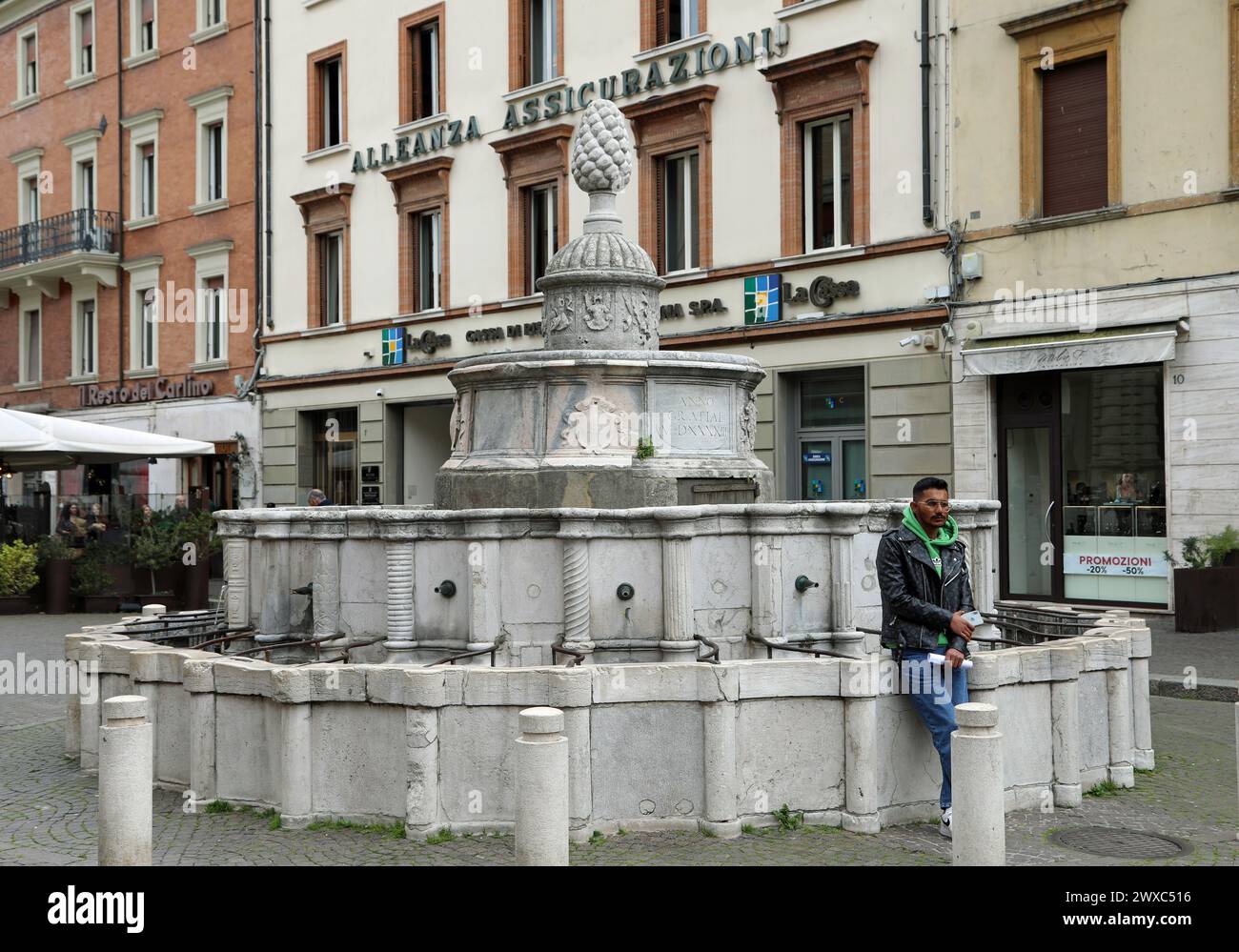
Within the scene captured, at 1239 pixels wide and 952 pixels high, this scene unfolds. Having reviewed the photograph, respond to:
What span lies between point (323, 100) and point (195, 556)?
1259cm

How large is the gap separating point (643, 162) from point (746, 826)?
56.5 feet

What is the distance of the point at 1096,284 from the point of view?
16.9 m

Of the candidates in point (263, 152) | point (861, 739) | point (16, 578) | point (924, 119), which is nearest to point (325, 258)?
point (263, 152)

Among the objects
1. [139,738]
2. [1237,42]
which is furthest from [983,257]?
[139,738]

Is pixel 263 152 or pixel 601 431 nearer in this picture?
pixel 601 431

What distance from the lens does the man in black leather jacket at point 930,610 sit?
669 cm

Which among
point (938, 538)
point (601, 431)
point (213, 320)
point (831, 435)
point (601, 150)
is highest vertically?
point (213, 320)

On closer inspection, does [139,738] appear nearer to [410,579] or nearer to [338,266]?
[410,579]

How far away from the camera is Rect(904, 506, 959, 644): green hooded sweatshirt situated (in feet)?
22.4

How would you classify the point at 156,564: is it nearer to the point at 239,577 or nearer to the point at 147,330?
the point at 239,577

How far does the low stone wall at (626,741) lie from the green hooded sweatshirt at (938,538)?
1.81ft

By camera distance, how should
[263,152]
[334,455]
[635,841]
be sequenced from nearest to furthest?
[635,841] < [334,455] < [263,152]

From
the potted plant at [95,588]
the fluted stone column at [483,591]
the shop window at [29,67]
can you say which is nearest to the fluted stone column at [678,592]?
the fluted stone column at [483,591]

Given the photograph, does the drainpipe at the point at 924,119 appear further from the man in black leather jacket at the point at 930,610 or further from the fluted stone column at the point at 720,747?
the fluted stone column at the point at 720,747
